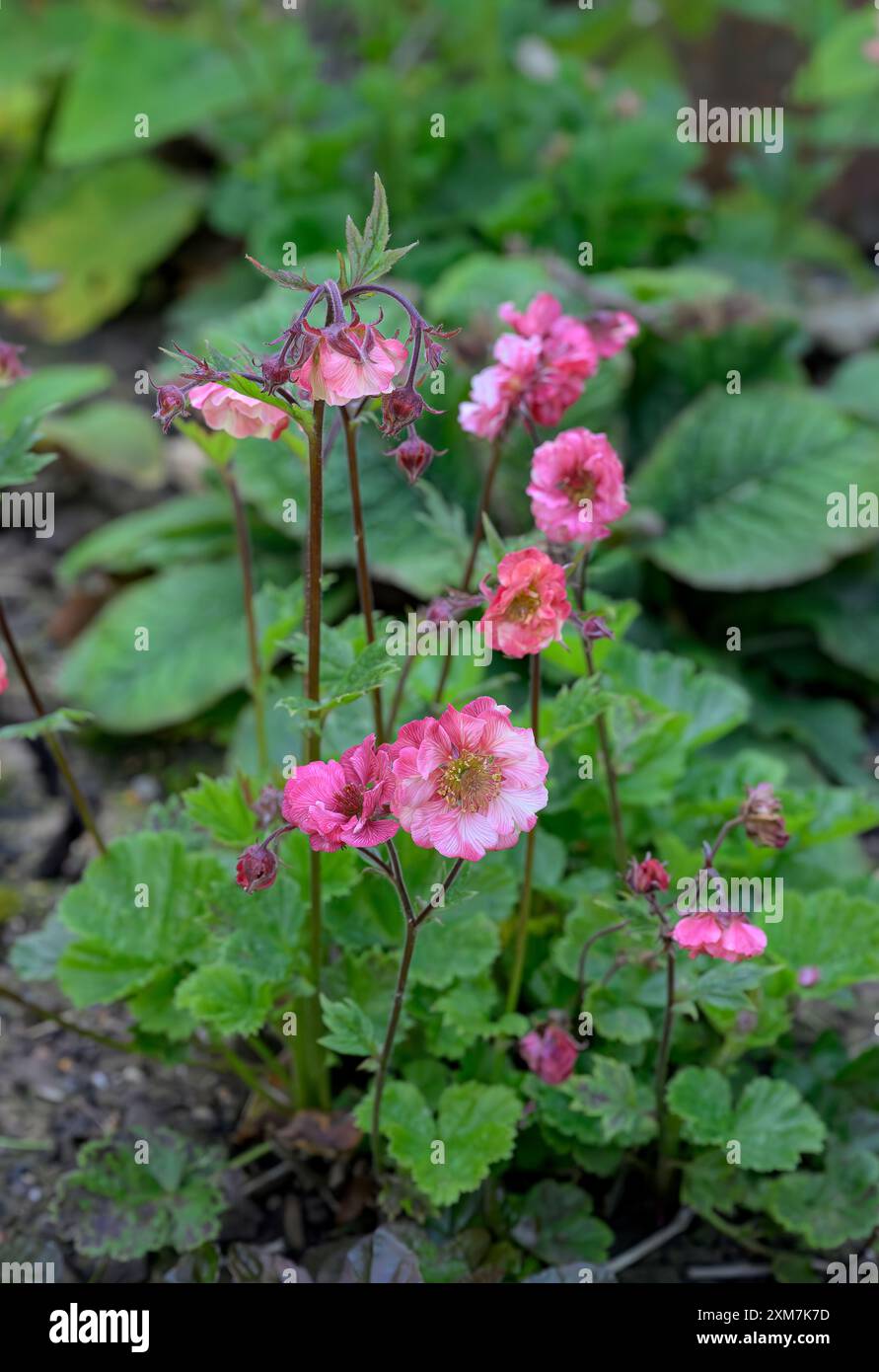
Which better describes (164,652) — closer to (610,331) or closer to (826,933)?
(610,331)

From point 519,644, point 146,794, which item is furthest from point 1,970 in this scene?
point 519,644

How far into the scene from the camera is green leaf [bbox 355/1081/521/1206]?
151 centimetres

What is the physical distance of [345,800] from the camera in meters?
1.17

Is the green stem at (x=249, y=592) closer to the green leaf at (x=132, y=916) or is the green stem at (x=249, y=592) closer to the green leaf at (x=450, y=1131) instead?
the green leaf at (x=132, y=916)

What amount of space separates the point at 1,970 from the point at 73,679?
71 cm

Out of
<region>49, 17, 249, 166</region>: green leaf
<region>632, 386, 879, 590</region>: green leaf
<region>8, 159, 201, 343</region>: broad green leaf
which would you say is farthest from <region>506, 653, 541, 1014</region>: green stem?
<region>49, 17, 249, 166</region>: green leaf

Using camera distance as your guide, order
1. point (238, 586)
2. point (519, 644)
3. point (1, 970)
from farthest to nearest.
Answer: point (238, 586) → point (1, 970) → point (519, 644)

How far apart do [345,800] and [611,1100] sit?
63 centimetres

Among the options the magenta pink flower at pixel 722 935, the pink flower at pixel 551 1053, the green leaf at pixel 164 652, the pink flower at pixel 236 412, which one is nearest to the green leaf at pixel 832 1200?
the pink flower at pixel 551 1053

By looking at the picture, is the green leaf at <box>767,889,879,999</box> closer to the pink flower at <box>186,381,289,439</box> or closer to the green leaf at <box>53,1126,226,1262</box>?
the green leaf at <box>53,1126,226,1262</box>
